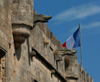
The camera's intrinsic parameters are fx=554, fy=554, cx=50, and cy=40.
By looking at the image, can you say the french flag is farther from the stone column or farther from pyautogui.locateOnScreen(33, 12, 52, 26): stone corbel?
the stone column

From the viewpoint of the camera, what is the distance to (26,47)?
72.7 feet

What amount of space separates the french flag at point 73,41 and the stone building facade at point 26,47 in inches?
127

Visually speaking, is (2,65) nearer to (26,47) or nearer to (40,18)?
(40,18)

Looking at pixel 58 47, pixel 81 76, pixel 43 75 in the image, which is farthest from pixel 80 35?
pixel 43 75

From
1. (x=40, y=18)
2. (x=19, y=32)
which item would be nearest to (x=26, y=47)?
(x=40, y=18)

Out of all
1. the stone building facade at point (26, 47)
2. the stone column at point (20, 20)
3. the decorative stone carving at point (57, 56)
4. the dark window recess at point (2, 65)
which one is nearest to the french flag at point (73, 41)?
the stone building facade at point (26, 47)

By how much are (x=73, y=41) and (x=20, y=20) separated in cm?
1304

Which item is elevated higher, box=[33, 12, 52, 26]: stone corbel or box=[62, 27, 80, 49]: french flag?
box=[62, 27, 80, 49]: french flag

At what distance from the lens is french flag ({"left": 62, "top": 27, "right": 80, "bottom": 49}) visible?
32347 millimetres

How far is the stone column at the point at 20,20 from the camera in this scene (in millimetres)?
20141

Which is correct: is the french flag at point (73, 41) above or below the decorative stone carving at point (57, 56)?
above

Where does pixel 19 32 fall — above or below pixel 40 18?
below

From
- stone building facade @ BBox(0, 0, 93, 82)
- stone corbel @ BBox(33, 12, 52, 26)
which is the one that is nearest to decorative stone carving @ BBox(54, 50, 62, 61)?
stone building facade @ BBox(0, 0, 93, 82)

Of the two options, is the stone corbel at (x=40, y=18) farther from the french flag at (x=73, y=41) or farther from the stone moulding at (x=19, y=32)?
the french flag at (x=73, y=41)
